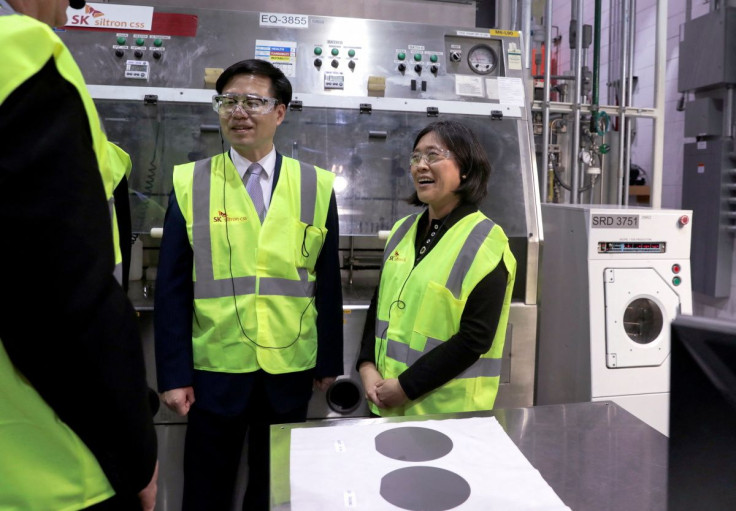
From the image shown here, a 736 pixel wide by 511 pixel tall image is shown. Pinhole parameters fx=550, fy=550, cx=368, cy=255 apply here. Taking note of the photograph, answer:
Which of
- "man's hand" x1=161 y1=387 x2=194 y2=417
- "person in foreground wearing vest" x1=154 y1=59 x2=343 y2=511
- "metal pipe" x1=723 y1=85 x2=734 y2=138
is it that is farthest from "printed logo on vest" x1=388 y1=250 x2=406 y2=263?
"metal pipe" x1=723 y1=85 x2=734 y2=138

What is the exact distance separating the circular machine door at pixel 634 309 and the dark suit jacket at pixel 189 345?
115cm

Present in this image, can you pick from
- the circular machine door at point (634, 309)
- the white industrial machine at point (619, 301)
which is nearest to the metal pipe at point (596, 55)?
the white industrial machine at point (619, 301)

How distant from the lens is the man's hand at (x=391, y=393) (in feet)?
4.92

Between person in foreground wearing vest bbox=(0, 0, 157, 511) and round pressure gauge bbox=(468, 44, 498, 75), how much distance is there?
2.05m

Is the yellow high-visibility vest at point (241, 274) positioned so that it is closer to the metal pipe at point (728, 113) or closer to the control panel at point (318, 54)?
the control panel at point (318, 54)

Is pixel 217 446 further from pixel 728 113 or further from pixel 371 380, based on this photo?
pixel 728 113

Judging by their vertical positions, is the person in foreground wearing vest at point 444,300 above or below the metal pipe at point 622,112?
below

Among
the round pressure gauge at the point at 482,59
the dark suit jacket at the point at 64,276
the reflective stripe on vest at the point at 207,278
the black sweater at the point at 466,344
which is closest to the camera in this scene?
the dark suit jacket at the point at 64,276

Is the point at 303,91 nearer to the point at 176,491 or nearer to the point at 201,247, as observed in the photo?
the point at 201,247

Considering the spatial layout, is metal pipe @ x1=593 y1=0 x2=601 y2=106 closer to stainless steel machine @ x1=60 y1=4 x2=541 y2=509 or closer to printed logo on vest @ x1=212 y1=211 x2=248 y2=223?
stainless steel machine @ x1=60 y1=4 x2=541 y2=509

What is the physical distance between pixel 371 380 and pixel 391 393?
12cm

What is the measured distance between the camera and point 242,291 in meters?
1.61

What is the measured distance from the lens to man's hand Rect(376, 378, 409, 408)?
1500 mm

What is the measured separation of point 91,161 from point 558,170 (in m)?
2.80
